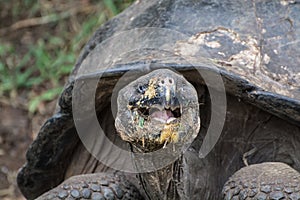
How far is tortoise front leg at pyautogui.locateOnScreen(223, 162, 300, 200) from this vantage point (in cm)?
274

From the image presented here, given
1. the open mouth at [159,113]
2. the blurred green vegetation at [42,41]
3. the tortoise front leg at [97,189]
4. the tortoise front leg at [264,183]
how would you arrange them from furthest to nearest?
the blurred green vegetation at [42,41], the tortoise front leg at [97,189], the tortoise front leg at [264,183], the open mouth at [159,113]

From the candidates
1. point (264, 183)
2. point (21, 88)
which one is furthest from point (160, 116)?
point (21, 88)

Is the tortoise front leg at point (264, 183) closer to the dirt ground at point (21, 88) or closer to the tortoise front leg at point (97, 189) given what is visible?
the tortoise front leg at point (97, 189)

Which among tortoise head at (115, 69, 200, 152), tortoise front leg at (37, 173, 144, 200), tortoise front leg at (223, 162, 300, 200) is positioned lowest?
tortoise front leg at (37, 173, 144, 200)

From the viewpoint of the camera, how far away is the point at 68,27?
252 inches

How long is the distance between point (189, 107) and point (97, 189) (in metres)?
0.69

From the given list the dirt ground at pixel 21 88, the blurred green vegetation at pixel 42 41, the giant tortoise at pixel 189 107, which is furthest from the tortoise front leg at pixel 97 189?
the blurred green vegetation at pixel 42 41

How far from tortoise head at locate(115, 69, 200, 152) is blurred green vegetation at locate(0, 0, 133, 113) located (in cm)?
315

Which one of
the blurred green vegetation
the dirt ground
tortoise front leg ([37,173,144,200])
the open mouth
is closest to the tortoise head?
the open mouth

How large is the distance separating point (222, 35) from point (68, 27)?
348cm

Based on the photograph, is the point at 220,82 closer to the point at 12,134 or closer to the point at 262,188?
the point at 262,188

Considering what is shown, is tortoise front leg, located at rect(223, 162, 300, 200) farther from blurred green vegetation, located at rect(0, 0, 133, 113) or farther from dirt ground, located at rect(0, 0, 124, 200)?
blurred green vegetation, located at rect(0, 0, 133, 113)

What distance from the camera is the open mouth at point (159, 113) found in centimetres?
245

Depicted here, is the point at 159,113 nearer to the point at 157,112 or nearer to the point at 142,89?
the point at 157,112
